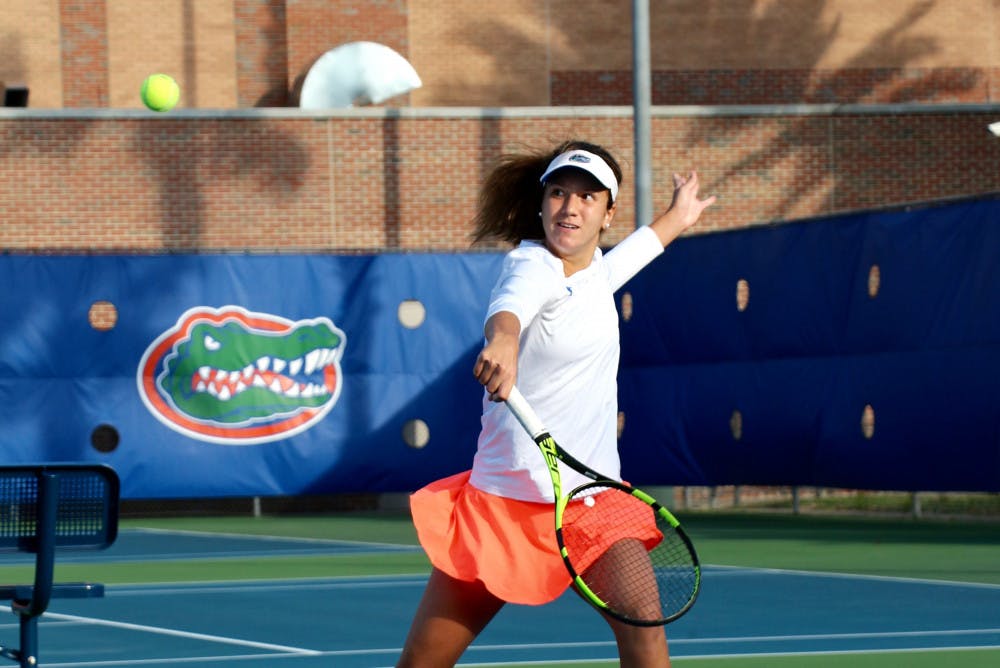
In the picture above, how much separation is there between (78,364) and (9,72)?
8.58 meters

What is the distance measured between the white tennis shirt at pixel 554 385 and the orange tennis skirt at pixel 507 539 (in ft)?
0.16

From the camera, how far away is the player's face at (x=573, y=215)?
5113mm

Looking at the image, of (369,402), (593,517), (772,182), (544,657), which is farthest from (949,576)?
(772,182)

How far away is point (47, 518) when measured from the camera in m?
5.59

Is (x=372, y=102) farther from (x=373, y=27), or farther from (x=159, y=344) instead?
(x=159, y=344)

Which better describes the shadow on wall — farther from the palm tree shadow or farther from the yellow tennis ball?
the palm tree shadow

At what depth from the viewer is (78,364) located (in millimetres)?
19750

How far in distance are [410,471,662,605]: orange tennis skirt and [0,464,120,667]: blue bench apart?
107cm

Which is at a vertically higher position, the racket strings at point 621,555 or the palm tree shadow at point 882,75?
the palm tree shadow at point 882,75

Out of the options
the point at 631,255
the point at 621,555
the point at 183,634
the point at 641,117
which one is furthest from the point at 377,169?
the point at 621,555

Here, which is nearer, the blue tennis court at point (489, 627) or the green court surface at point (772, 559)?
the green court surface at point (772, 559)

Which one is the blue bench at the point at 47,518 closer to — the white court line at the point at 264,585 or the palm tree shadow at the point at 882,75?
the white court line at the point at 264,585

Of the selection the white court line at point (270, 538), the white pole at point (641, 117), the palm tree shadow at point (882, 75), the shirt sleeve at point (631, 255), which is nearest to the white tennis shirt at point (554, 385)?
the shirt sleeve at point (631, 255)

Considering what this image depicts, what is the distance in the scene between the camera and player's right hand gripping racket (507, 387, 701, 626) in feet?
15.9
